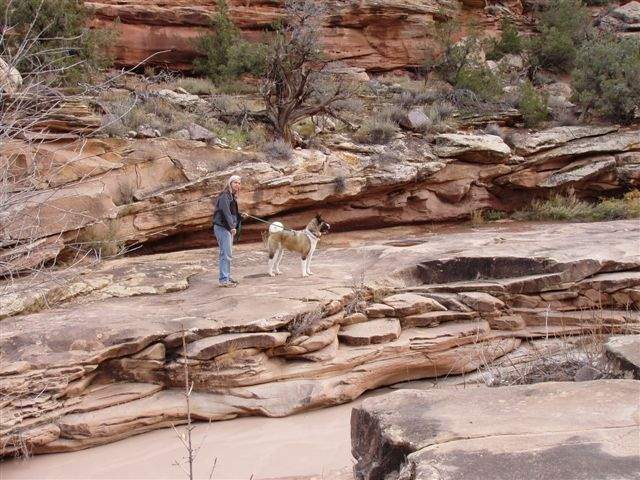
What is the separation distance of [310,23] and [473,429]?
15529 millimetres

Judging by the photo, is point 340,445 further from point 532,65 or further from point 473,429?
point 532,65

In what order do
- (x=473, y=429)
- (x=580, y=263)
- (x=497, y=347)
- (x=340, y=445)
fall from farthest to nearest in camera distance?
(x=580, y=263) < (x=497, y=347) < (x=340, y=445) < (x=473, y=429)

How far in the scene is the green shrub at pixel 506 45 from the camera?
20953 mm

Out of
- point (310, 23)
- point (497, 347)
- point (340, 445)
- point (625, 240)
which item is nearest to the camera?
point (340, 445)

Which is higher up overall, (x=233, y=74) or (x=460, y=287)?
(x=233, y=74)

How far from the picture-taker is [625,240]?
1006 cm

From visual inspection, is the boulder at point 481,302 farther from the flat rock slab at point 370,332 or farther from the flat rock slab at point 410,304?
the flat rock slab at point 370,332

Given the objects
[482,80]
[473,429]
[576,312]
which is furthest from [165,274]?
[482,80]

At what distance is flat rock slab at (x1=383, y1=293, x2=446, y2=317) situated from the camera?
28.4 ft

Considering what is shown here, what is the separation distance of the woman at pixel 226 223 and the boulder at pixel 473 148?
649 centimetres

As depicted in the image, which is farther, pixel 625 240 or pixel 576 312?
pixel 625 240

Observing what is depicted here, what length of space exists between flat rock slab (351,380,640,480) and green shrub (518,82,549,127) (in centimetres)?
1326

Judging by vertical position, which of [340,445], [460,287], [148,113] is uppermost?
[148,113]

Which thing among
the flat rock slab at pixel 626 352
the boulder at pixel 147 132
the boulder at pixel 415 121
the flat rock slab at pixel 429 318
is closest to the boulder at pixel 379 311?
the flat rock slab at pixel 429 318
